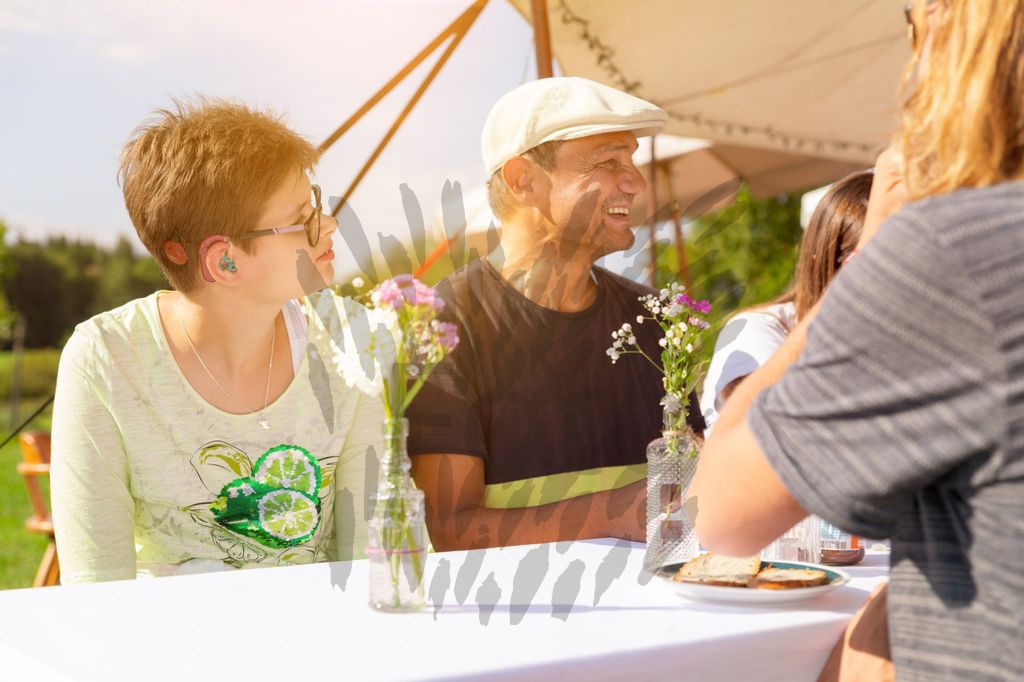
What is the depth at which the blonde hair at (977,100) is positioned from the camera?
0.87 meters

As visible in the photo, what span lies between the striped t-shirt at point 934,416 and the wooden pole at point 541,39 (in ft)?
7.99

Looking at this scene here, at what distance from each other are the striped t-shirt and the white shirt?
1594mm

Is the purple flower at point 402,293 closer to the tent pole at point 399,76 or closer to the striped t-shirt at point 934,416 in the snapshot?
the striped t-shirt at point 934,416

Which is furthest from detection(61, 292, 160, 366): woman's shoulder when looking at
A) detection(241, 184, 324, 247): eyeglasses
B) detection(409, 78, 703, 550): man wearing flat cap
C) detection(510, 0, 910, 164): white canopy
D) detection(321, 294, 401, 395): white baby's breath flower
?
detection(510, 0, 910, 164): white canopy

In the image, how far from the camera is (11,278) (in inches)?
758

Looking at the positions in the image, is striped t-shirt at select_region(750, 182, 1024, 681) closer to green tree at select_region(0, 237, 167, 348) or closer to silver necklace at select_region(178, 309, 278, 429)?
silver necklace at select_region(178, 309, 278, 429)

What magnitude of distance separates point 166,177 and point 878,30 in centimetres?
316

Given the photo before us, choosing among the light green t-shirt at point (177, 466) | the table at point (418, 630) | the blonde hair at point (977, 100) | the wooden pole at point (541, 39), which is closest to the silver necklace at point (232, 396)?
the light green t-shirt at point (177, 466)

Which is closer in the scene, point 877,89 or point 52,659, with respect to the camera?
point 52,659

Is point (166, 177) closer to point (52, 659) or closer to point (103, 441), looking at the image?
point (103, 441)

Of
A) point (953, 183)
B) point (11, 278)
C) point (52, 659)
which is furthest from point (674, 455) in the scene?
point (11, 278)

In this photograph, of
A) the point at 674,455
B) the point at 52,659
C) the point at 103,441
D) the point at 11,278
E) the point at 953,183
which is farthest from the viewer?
the point at 11,278

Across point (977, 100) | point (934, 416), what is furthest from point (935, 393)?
point (977, 100)

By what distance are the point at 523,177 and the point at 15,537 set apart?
26.0ft
